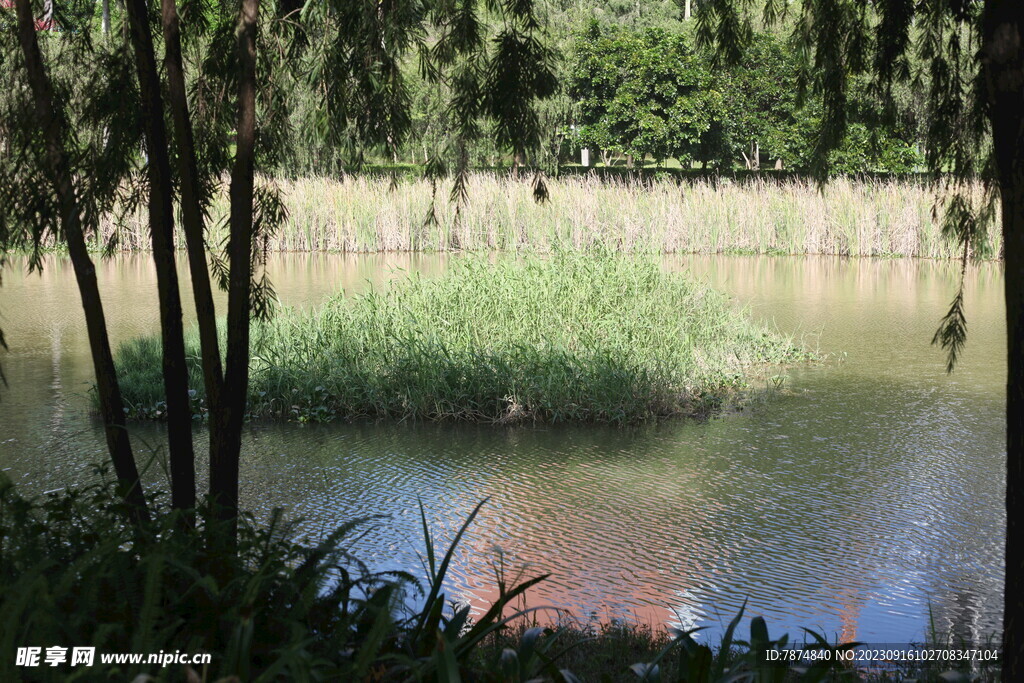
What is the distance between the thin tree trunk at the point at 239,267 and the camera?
316 cm

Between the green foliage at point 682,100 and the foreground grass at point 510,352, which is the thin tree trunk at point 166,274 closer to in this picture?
the foreground grass at point 510,352

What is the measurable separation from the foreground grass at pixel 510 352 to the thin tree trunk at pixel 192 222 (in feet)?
12.1

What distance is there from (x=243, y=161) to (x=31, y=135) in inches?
28.9

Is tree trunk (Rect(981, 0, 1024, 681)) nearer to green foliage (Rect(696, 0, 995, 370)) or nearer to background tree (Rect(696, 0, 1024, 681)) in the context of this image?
background tree (Rect(696, 0, 1024, 681))

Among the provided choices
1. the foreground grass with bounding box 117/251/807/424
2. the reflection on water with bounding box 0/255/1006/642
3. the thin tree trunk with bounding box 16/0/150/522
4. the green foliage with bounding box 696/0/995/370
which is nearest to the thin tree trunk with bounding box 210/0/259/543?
the thin tree trunk with bounding box 16/0/150/522

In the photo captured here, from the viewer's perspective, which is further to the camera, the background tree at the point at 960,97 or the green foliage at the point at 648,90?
the green foliage at the point at 648,90

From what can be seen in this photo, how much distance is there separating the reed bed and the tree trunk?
517 inches

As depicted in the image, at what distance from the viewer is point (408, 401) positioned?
7.25 m

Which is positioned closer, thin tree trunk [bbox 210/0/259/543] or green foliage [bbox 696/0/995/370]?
thin tree trunk [bbox 210/0/259/543]

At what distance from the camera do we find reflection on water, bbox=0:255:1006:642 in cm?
438

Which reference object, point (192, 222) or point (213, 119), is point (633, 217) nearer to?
point (213, 119)

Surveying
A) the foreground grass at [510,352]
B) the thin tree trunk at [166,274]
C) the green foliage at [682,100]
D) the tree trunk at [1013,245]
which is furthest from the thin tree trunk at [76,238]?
the green foliage at [682,100]

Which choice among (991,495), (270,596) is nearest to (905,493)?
(991,495)

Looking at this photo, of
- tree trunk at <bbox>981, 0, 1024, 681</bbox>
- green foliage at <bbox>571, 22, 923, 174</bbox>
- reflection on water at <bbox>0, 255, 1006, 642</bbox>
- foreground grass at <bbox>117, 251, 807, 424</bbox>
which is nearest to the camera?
tree trunk at <bbox>981, 0, 1024, 681</bbox>
